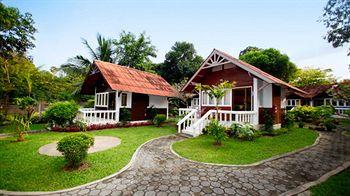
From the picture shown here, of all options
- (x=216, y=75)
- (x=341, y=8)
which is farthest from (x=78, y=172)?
(x=341, y=8)

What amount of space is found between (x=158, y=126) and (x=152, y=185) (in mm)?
9984

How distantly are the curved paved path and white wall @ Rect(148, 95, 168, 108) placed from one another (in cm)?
954

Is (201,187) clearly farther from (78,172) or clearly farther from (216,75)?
(216,75)

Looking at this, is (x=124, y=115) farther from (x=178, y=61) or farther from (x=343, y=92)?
(x=178, y=61)

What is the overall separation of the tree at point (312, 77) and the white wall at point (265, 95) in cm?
2882

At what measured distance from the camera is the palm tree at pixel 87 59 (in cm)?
2158

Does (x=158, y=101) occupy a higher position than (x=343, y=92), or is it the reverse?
(x=343, y=92)

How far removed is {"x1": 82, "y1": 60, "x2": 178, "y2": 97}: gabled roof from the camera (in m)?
12.9

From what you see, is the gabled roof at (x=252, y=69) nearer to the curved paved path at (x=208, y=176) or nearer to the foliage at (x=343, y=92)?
the foliage at (x=343, y=92)

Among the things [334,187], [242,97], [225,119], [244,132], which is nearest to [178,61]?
[242,97]

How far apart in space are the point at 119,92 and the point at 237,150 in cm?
993

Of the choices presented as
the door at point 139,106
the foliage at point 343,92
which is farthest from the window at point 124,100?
the foliage at point 343,92

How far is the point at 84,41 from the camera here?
22.9 m

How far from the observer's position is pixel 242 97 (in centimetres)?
1190
